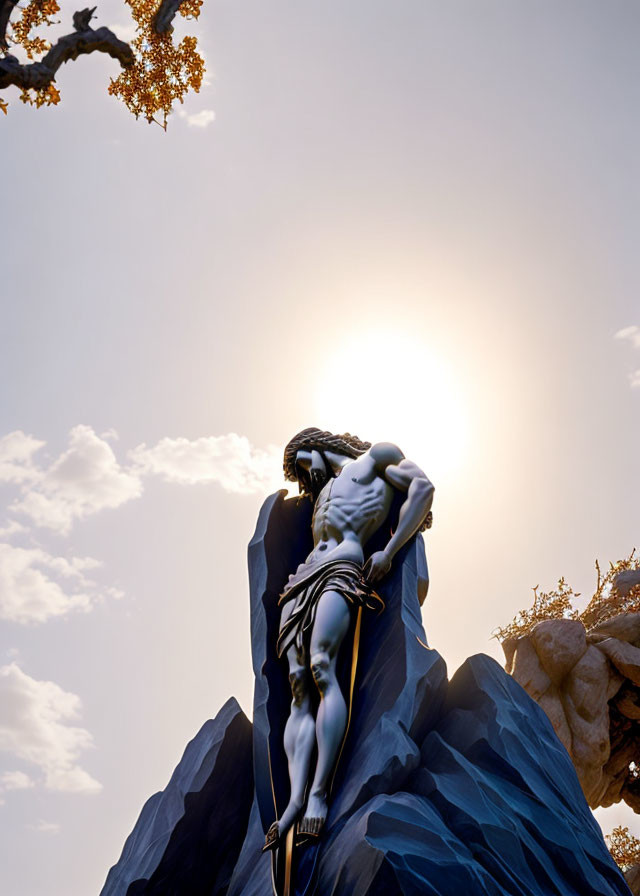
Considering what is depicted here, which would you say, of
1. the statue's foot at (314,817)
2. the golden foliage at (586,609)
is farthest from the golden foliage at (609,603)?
the statue's foot at (314,817)

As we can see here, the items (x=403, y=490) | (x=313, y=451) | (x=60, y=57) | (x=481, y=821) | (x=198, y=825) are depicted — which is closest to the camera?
(x=481, y=821)

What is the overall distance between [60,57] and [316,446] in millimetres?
3235

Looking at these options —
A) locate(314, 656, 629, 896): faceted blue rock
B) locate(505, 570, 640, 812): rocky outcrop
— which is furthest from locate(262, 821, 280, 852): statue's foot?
locate(505, 570, 640, 812): rocky outcrop

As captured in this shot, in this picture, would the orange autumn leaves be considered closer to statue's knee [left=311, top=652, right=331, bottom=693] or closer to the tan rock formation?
statue's knee [left=311, top=652, right=331, bottom=693]

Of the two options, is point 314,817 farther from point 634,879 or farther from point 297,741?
point 634,879

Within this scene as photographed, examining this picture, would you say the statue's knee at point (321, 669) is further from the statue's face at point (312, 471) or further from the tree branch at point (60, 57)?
the tree branch at point (60, 57)

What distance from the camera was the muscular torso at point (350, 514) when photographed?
6.10 metres

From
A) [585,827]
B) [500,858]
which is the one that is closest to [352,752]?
[500,858]

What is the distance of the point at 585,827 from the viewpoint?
17.1 ft

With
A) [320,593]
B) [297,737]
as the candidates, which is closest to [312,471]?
[320,593]

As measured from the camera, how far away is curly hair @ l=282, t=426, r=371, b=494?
273 inches

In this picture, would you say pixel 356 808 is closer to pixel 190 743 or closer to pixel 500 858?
pixel 500 858

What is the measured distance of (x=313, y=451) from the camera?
6945 millimetres

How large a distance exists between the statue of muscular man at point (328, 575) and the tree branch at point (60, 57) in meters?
3.03
